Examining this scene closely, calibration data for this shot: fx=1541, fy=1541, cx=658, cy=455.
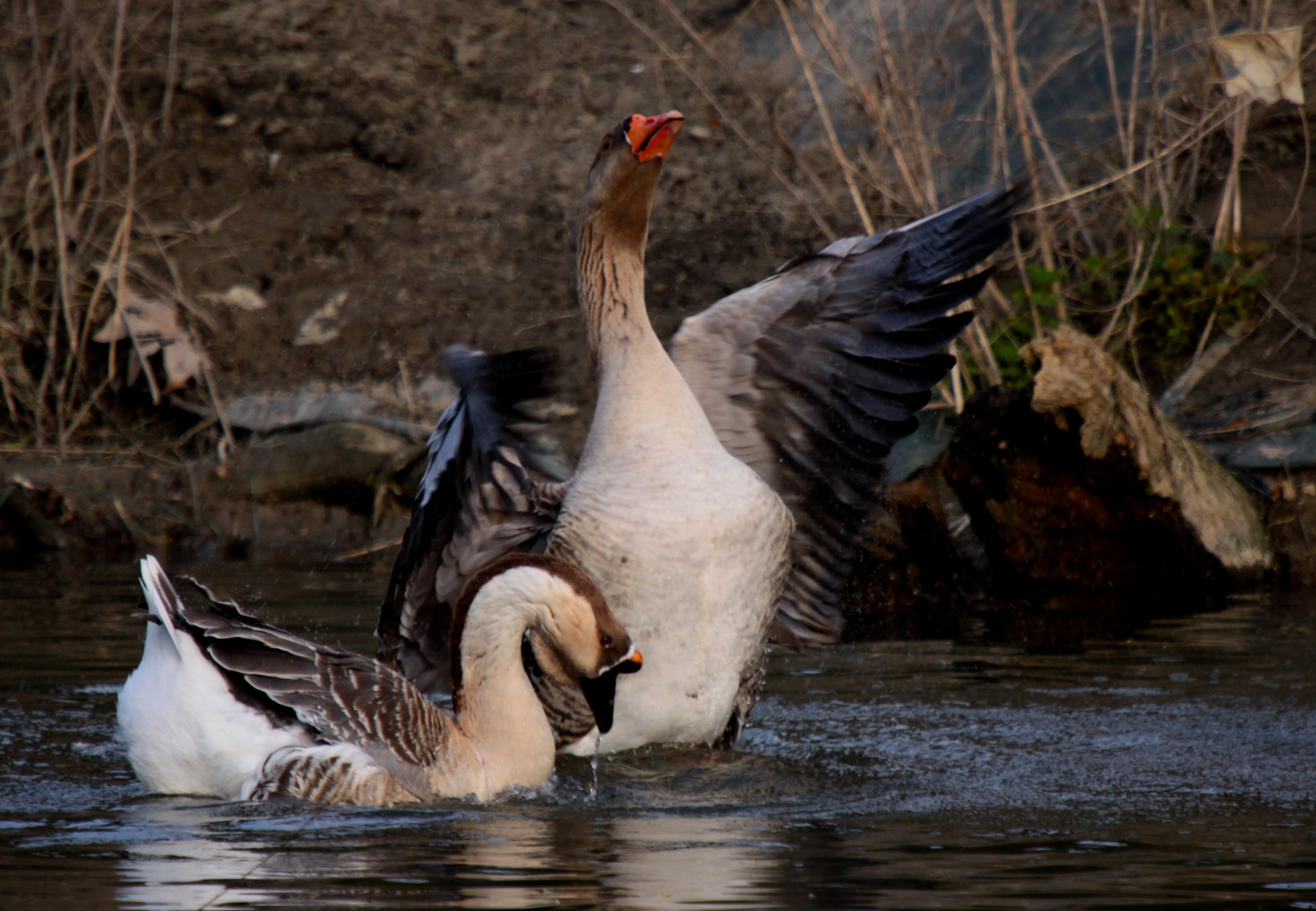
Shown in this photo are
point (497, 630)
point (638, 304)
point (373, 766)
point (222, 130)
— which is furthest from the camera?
point (222, 130)

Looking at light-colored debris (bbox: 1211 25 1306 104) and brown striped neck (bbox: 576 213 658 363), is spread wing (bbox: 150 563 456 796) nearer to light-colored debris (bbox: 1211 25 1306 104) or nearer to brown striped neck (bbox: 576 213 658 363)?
brown striped neck (bbox: 576 213 658 363)

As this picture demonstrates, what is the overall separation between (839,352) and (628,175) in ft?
3.63

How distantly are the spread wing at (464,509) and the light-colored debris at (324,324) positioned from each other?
6.24m

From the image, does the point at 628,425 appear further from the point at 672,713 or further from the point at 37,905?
the point at 37,905

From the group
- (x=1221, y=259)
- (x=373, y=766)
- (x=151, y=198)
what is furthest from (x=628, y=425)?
(x=151, y=198)

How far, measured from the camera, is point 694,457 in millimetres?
4988

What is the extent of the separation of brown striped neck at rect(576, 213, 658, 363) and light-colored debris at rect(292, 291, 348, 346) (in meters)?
6.57

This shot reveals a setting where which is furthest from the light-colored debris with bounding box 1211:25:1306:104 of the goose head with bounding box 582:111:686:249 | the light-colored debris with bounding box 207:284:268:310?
the light-colored debris with bounding box 207:284:268:310

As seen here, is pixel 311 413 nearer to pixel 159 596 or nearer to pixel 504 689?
pixel 159 596

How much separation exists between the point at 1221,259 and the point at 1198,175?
132 cm

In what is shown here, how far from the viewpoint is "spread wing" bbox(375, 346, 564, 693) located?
4891mm

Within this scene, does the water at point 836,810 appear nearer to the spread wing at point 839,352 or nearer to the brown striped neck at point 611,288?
the spread wing at point 839,352

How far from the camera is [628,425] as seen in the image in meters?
5.05

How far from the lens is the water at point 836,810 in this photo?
3.29 metres
